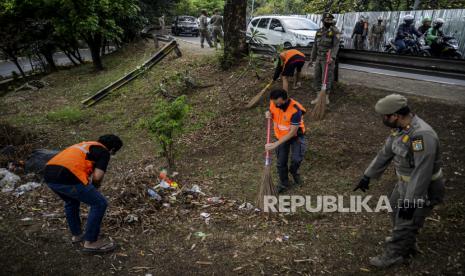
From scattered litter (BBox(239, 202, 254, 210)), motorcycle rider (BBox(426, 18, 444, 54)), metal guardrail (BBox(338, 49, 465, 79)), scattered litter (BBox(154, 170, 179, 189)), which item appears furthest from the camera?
motorcycle rider (BBox(426, 18, 444, 54))

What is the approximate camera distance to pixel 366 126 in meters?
6.99

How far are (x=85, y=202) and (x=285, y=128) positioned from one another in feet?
9.42

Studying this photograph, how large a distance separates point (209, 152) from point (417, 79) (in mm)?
4907

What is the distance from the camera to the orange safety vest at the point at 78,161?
12.9ft

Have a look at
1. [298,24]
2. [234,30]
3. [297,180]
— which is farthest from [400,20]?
[297,180]

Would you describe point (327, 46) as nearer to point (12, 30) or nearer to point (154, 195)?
point (154, 195)

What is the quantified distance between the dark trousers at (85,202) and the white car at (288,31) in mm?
9516

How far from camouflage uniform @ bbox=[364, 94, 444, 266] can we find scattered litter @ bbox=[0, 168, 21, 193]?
236 inches

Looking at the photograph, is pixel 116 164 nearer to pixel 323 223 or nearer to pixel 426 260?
pixel 323 223

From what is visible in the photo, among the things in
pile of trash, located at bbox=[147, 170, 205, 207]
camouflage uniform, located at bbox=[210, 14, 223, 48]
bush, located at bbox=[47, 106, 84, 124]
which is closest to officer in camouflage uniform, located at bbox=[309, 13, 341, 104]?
pile of trash, located at bbox=[147, 170, 205, 207]

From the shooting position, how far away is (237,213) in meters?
5.23

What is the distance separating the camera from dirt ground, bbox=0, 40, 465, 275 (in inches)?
160

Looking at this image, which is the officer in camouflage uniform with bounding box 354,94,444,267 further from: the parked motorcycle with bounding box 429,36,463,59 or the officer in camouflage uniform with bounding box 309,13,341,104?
the parked motorcycle with bounding box 429,36,463,59

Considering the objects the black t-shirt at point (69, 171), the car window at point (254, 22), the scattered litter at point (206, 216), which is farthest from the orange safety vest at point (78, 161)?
the car window at point (254, 22)
